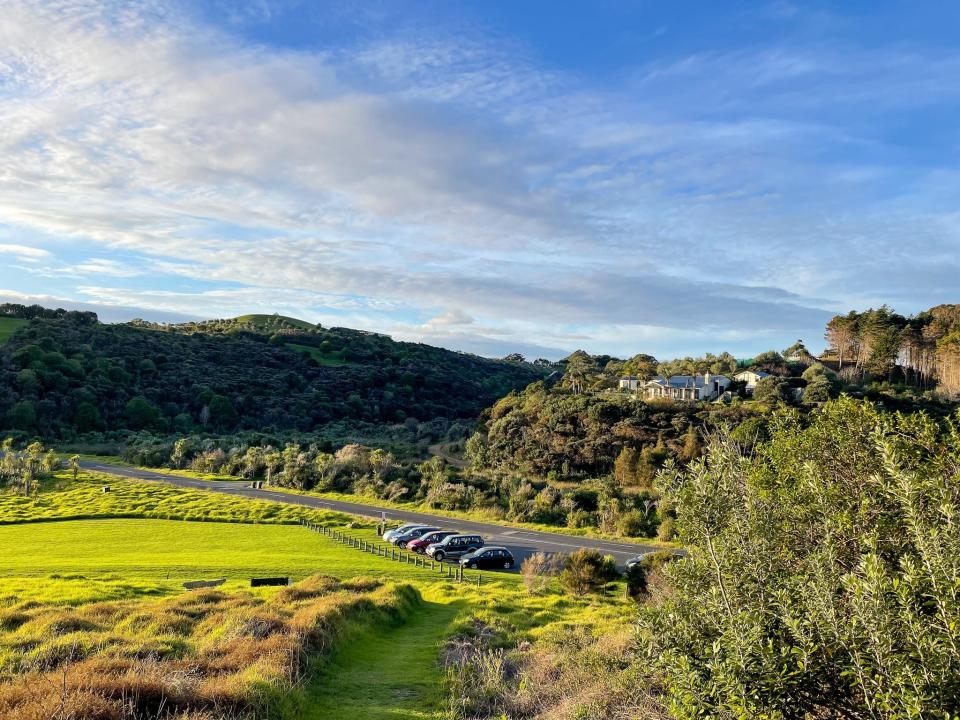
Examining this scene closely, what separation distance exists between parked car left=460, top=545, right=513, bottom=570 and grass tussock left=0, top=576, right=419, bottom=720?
7.42m

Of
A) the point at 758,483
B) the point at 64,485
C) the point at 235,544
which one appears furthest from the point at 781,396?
the point at 64,485

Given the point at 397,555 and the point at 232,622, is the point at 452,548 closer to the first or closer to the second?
the point at 397,555

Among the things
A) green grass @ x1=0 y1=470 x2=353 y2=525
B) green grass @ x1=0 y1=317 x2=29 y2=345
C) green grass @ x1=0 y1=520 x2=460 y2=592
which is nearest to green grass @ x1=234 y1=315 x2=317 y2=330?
green grass @ x1=0 y1=317 x2=29 y2=345

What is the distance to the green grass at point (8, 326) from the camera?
9181cm

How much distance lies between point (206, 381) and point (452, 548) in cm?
7448

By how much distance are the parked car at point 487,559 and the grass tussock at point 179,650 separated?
742 cm

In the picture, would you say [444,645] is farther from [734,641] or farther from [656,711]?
[734,641]

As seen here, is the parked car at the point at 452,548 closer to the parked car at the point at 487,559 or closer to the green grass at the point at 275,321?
the parked car at the point at 487,559

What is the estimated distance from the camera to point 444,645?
16344 millimetres

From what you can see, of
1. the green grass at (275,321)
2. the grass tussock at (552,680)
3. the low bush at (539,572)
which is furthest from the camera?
the green grass at (275,321)

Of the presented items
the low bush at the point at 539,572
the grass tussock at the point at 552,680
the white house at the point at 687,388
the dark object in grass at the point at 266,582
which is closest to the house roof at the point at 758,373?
the white house at the point at 687,388

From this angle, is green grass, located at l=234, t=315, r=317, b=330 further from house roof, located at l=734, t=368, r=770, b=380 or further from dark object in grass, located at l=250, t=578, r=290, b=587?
dark object in grass, located at l=250, t=578, r=290, b=587

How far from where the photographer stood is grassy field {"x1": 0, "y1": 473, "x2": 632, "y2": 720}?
10.4 m

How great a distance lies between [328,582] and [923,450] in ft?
60.8
